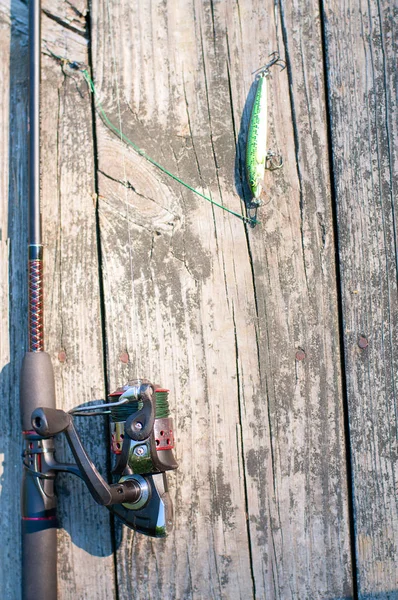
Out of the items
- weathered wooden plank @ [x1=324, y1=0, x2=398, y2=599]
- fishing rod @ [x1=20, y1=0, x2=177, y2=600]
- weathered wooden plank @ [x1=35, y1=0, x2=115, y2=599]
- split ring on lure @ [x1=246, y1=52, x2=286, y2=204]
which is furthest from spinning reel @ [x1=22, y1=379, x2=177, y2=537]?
split ring on lure @ [x1=246, y1=52, x2=286, y2=204]

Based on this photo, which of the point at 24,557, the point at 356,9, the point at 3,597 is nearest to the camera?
the point at 24,557

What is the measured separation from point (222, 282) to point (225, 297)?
5cm

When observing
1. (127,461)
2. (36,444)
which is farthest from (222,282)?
(36,444)

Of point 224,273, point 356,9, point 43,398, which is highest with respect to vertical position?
point 356,9

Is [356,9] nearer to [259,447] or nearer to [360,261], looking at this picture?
[360,261]

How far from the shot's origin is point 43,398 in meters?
1.99

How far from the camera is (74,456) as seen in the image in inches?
72.2

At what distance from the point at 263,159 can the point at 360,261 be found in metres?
0.45

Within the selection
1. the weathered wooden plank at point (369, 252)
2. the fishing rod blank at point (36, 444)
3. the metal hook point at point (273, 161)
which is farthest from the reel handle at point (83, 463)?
the metal hook point at point (273, 161)

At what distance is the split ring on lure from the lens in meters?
2.13

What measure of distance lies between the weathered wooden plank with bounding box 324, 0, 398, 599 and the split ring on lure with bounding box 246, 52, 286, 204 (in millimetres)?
227

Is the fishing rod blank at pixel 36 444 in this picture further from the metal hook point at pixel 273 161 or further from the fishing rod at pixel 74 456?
the metal hook point at pixel 273 161

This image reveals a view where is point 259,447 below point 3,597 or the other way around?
the other way around

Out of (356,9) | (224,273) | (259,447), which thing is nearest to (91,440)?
(259,447)
